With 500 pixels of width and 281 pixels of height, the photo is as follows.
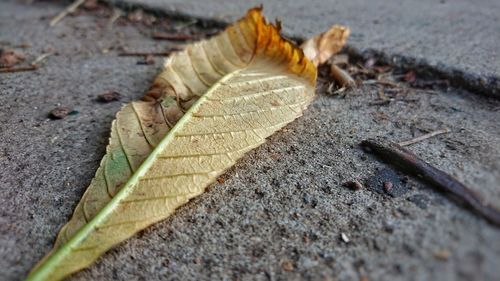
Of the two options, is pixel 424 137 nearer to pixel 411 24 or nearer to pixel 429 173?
pixel 429 173

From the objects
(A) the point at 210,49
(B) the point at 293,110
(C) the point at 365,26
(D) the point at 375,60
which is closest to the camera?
(B) the point at 293,110

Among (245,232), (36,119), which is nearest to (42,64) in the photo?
(36,119)

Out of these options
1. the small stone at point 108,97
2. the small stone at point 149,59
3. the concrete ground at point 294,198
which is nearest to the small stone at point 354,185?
the concrete ground at point 294,198

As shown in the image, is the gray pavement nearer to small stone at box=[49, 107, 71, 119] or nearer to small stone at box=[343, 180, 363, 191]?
small stone at box=[343, 180, 363, 191]

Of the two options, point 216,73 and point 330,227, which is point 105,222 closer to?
point 330,227

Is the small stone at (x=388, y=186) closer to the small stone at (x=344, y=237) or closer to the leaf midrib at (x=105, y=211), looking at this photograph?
the small stone at (x=344, y=237)
